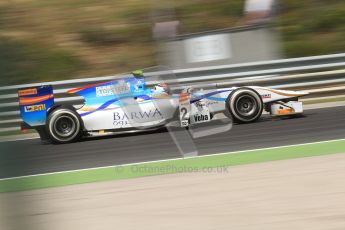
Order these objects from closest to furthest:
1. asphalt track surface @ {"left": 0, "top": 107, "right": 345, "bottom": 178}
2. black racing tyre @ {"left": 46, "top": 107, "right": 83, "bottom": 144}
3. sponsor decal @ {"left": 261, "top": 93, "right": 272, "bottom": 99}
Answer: asphalt track surface @ {"left": 0, "top": 107, "right": 345, "bottom": 178} < black racing tyre @ {"left": 46, "top": 107, "right": 83, "bottom": 144} < sponsor decal @ {"left": 261, "top": 93, "right": 272, "bottom": 99}

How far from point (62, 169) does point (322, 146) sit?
2874 millimetres

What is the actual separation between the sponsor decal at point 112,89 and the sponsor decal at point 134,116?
308 millimetres

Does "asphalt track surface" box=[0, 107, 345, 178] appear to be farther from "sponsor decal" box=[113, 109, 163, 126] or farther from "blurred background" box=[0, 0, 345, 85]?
"blurred background" box=[0, 0, 345, 85]

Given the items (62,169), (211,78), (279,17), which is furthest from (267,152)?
(279,17)

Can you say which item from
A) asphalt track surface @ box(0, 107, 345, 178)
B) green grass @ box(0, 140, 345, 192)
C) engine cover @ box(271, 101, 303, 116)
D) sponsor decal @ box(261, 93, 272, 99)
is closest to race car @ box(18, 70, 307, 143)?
asphalt track surface @ box(0, 107, 345, 178)

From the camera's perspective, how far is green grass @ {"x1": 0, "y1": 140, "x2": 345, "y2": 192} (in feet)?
18.5

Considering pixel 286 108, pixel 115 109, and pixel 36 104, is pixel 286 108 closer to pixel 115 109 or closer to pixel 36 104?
pixel 115 109

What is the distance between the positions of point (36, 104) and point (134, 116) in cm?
141

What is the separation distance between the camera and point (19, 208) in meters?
1.49

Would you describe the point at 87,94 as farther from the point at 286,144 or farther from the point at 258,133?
the point at 286,144

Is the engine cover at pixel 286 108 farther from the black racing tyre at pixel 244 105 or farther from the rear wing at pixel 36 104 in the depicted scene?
the rear wing at pixel 36 104

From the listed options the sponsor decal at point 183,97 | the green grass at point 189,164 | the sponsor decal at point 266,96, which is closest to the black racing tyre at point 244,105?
the sponsor decal at point 266,96

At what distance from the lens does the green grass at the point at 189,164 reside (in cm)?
564

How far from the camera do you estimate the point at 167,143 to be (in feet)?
24.8
